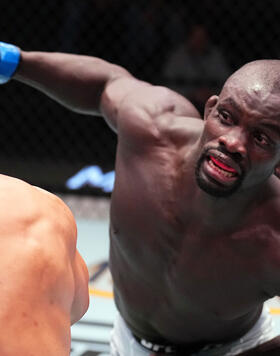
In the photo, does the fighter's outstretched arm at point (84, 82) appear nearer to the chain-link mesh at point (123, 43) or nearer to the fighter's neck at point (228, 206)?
the fighter's neck at point (228, 206)

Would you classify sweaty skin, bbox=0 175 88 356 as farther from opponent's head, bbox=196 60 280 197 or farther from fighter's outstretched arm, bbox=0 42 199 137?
fighter's outstretched arm, bbox=0 42 199 137

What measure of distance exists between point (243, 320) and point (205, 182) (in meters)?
0.42

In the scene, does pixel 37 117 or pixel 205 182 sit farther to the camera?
pixel 37 117

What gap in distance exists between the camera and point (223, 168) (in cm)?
109

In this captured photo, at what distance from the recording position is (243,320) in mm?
1398

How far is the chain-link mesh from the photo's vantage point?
287 cm

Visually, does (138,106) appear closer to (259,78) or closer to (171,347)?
(259,78)

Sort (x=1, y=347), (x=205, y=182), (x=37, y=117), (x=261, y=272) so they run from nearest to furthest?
(x=1, y=347) → (x=205, y=182) → (x=261, y=272) → (x=37, y=117)

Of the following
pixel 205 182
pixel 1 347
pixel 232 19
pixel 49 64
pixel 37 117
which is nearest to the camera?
pixel 1 347

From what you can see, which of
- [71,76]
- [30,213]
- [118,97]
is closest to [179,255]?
[118,97]

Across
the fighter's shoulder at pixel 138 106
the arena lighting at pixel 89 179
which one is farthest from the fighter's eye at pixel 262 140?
the arena lighting at pixel 89 179

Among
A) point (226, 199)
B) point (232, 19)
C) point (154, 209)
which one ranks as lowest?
point (232, 19)

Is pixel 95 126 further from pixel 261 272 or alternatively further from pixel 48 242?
pixel 48 242

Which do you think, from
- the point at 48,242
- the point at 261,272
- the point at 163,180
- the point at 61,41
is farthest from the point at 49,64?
the point at 61,41
